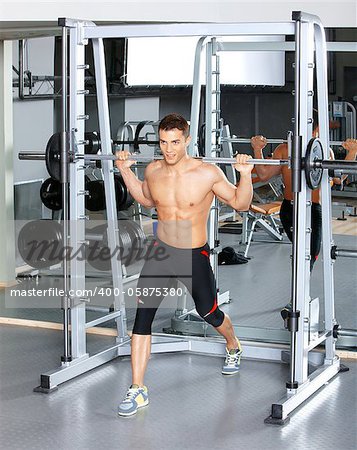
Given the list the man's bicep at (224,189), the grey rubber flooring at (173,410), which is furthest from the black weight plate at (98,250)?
the man's bicep at (224,189)

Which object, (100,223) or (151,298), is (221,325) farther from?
(100,223)

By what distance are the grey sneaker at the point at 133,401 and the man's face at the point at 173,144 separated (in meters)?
1.07

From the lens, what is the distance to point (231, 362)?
4.58 metres

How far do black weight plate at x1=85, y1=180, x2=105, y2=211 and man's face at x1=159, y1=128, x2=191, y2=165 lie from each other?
2363mm

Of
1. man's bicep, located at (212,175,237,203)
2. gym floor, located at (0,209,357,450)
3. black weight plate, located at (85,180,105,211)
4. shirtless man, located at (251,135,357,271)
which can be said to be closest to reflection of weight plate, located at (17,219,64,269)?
black weight plate, located at (85,180,105,211)

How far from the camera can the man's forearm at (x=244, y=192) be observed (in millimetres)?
3996

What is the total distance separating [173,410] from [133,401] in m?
0.20

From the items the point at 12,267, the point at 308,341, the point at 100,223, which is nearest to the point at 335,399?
the point at 308,341

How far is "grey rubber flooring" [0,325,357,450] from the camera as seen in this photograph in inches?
144

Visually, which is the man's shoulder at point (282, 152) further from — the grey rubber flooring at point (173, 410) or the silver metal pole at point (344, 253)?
the grey rubber flooring at point (173, 410)

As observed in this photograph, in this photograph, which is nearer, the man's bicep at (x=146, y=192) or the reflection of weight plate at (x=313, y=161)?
the reflection of weight plate at (x=313, y=161)

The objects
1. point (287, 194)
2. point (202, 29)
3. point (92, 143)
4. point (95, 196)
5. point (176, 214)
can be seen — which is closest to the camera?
point (202, 29)

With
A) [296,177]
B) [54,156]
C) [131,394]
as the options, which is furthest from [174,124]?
[131,394]

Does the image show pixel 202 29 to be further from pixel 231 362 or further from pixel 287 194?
pixel 231 362
